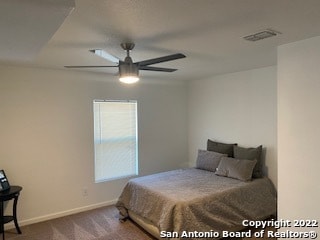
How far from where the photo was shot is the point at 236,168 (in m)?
3.76

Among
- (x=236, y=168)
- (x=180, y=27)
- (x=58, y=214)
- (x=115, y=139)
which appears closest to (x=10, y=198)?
(x=58, y=214)

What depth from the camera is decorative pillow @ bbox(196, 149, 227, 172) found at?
421 centimetres

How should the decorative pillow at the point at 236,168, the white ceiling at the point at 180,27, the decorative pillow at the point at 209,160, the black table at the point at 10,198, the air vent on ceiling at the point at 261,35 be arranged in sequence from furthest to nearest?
the decorative pillow at the point at 209,160, the decorative pillow at the point at 236,168, the black table at the point at 10,198, the air vent on ceiling at the point at 261,35, the white ceiling at the point at 180,27

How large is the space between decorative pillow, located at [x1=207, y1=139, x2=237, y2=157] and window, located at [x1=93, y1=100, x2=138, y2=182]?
140 cm

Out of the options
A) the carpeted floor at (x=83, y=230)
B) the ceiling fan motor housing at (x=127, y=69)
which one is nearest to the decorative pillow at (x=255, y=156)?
the carpeted floor at (x=83, y=230)

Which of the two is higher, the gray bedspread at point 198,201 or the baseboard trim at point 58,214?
the gray bedspread at point 198,201

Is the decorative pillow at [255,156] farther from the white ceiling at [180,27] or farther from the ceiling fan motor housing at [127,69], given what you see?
the ceiling fan motor housing at [127,69]

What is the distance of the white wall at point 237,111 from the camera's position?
384 centimetres

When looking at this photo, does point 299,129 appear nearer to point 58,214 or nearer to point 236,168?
point 236,168

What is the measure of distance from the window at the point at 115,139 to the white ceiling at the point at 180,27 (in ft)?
4.76

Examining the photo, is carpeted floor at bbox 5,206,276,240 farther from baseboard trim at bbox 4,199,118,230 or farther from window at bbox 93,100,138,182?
window at bbox 93,100,138,182

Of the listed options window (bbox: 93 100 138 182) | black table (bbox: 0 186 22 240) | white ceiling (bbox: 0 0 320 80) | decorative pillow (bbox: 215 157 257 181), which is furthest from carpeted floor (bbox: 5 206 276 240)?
white ceiling (bbox: 0 0 320 80)

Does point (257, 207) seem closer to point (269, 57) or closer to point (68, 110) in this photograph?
point (269, 57)

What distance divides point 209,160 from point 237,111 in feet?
3.25
